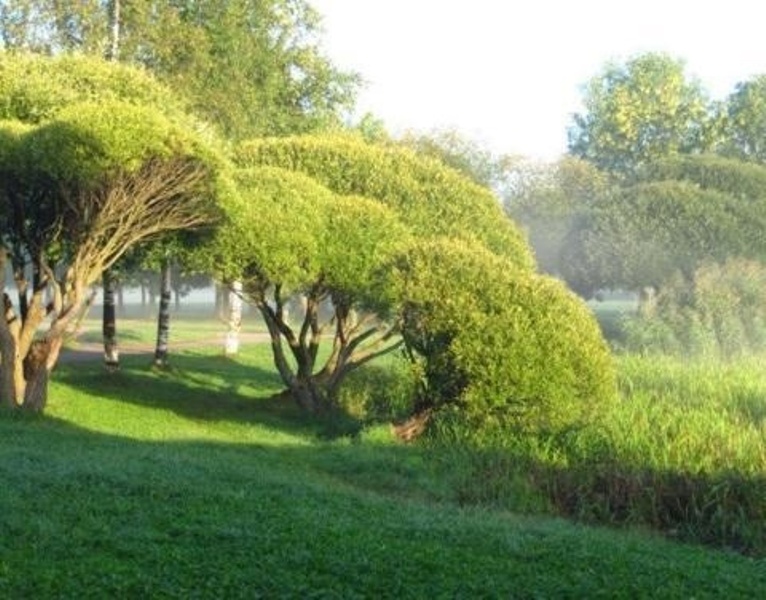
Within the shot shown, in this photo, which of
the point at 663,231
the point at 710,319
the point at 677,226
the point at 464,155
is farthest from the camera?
the point at 464,155

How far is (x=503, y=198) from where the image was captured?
73812 millimetres

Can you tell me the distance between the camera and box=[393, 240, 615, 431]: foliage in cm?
1702

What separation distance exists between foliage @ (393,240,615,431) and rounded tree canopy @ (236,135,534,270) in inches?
263

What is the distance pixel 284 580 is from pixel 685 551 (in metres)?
4.21

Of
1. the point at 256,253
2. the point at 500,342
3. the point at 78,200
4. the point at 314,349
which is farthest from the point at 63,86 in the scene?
the point at 500,342

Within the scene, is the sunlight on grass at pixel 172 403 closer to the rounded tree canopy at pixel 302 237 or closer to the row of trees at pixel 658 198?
the rounded tree canopy at pixel 302 237

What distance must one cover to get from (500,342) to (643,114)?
59.0m

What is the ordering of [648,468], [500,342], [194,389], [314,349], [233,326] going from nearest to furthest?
1. [648,468]
2. [500,342]
3. [314,349]
4. [194,389]
5. [233,326]

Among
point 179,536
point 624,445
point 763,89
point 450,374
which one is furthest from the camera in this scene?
point 763,89

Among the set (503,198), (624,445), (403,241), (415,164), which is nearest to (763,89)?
(503,198)

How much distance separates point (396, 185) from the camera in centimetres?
2538

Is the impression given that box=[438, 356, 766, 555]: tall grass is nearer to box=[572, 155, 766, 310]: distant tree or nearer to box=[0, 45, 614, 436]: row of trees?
box=[0, 45, 614, 436]: row of trees

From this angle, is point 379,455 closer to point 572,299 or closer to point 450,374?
point 450,374

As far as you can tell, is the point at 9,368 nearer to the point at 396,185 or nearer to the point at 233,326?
the point at 396,185
